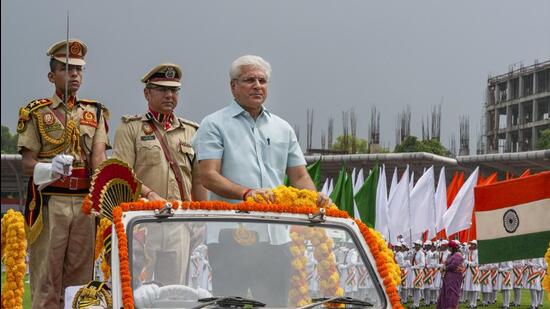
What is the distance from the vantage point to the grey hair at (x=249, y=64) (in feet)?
20.9

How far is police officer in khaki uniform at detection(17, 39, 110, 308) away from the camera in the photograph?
7129 millimetres

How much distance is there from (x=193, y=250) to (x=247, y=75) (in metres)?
1.59

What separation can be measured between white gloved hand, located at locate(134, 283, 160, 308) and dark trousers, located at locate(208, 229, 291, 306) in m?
0.27

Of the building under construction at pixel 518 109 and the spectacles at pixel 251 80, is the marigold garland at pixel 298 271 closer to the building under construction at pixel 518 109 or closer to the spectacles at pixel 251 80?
the spectacles at pixel 251 80

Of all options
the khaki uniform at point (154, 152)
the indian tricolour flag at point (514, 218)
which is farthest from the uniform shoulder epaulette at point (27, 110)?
the indian tricolour flag at point (514, 218)

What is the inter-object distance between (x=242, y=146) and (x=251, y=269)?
4.67 ft

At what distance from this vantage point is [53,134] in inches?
287

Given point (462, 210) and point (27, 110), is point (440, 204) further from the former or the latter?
point (27, 110)

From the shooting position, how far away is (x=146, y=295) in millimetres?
4754

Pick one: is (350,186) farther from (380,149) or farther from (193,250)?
(380,149)

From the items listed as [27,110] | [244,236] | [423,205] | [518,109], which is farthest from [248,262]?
[518,109]

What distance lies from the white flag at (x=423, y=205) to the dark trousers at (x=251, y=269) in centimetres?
2380

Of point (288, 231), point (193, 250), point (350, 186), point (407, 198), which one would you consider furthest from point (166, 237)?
point (407, 198)

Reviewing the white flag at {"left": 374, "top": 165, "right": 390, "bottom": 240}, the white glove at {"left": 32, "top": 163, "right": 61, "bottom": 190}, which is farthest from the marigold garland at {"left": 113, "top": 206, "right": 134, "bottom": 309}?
the white flag at {"left": 374, "top": 165, "right": 390, "bottom": 240}
